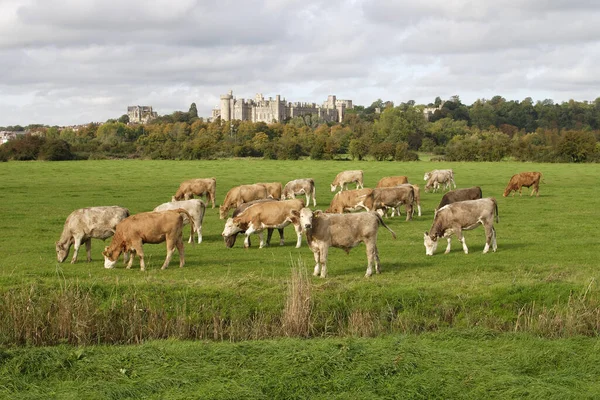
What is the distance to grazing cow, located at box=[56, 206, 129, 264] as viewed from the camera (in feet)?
59.8

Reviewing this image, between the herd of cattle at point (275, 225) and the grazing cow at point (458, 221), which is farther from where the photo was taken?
the grazing cow at point (458, 221)

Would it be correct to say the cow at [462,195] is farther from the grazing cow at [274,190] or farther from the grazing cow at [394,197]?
the grazing cow at [274,190]

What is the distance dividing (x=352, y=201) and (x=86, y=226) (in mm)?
10864

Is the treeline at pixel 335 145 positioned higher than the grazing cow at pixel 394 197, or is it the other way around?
the treeline at pixel 335 145

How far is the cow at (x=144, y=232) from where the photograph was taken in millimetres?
16891

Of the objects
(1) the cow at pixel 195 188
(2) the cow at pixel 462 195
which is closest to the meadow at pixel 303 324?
(2) the cow at pixel 462 195

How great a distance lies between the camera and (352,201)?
84.8ft

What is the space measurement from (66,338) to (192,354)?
2994mm

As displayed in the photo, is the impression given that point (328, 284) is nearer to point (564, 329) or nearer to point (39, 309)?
point (564, 329)

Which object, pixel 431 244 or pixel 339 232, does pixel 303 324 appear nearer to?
pixel 339 232

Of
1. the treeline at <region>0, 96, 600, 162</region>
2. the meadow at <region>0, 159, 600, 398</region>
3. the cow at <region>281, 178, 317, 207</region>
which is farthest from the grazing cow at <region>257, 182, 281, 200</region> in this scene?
the treeline at <region>0, 96, 600, 162</region>

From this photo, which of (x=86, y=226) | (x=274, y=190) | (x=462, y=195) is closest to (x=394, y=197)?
(x=462, y=195)

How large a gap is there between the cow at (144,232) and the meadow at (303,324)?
1.70ft

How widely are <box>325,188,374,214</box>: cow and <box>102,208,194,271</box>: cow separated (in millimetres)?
9775
